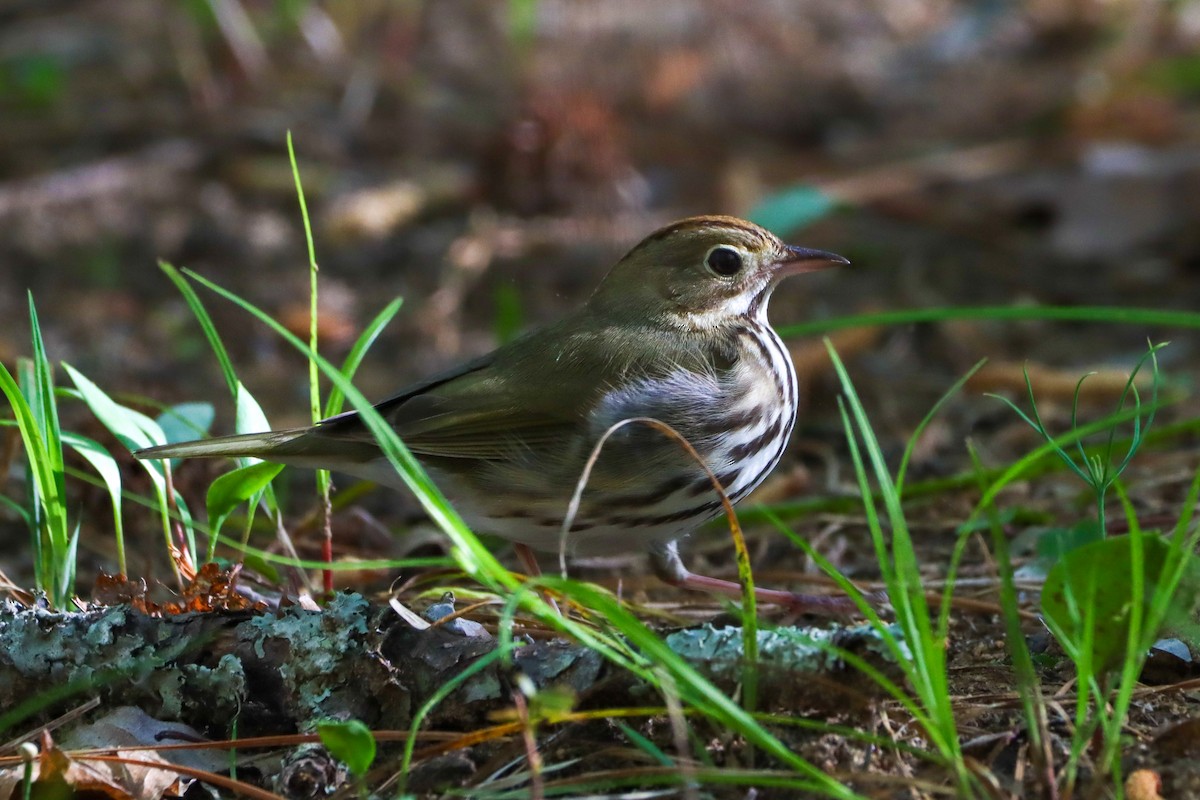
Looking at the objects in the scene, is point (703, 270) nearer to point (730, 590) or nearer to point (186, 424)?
point (730, 590)

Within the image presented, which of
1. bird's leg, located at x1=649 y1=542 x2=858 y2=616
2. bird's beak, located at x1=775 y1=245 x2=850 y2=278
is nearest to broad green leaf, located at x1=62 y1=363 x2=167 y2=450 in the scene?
bird's leg, located at x1=649 y1=542 x2=858 y2=616

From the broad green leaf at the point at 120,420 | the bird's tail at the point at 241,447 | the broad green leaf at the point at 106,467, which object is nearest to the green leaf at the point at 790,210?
the bird's tail at the point at 241,447

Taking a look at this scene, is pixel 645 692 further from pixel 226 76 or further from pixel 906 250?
pixel 226 76

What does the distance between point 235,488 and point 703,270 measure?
4.01ft

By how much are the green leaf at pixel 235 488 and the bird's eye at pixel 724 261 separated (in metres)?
1.16

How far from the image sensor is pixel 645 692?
2.05 meters

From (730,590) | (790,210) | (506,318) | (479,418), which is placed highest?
(479,418)

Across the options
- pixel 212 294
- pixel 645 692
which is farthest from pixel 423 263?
pixel 645 692

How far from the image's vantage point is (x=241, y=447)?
264cm

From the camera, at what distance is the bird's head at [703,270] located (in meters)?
3.22

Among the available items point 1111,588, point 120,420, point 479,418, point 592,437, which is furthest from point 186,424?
point 1111,588

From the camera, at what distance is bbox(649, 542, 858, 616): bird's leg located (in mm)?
2830

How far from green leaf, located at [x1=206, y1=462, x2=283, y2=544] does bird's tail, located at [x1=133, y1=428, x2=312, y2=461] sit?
0.22 feet

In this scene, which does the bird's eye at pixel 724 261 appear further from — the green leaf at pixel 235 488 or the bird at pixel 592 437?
the green leaf at pixel 235 488
